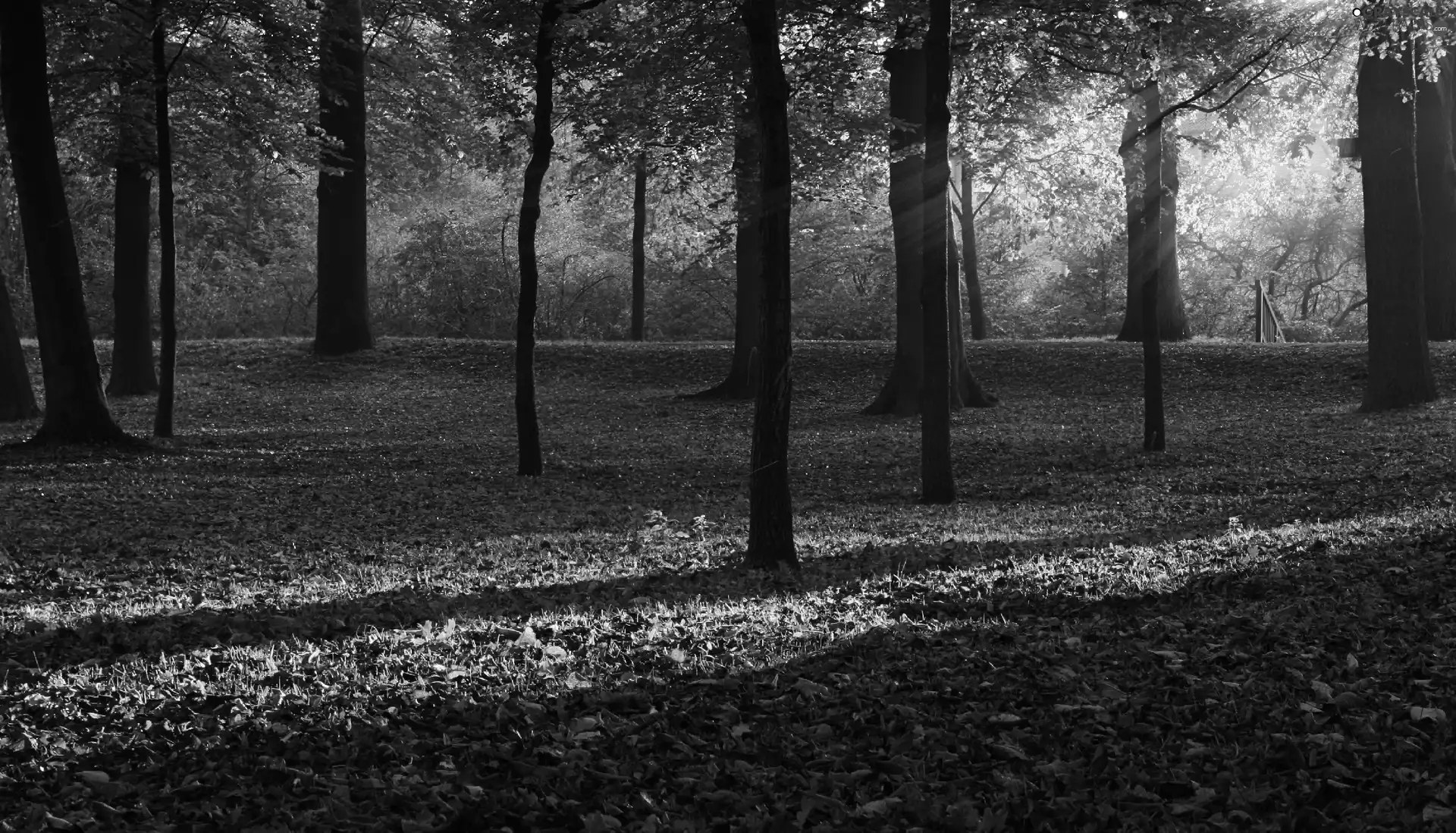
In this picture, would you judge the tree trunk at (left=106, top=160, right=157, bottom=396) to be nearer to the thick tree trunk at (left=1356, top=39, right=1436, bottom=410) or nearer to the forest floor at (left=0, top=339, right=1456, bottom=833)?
the forest floor at (left=0, top=339, right=1456, bottom=833)

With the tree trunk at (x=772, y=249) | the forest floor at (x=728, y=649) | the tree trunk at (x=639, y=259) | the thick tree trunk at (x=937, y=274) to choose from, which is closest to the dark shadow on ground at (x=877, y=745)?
the forest floor at (x=728, y=649)

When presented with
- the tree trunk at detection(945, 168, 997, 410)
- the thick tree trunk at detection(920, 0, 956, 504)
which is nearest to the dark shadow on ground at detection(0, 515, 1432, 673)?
the thick tree trunk at detection(920, 0, 956, 504)

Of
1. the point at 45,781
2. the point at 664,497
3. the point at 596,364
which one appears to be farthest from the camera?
the point at 596,364

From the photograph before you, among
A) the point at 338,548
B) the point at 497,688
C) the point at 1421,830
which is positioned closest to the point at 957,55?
the point at 338,548

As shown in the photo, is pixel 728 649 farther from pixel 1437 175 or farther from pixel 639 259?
pixel 639 259

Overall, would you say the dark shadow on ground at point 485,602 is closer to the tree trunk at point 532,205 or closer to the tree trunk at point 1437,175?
the tree trunk at point 532,205

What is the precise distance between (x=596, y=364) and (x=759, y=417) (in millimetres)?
19388

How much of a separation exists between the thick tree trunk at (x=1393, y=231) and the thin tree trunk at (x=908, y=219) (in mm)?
6171

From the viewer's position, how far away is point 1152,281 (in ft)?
51.9

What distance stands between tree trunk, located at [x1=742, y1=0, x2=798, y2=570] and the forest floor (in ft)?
3.01

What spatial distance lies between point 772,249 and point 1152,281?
8.48m

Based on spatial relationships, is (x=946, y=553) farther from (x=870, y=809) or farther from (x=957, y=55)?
(x=957, y=55)

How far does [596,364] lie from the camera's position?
28359 millimetres

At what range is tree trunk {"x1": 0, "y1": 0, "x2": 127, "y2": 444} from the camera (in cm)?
1612
